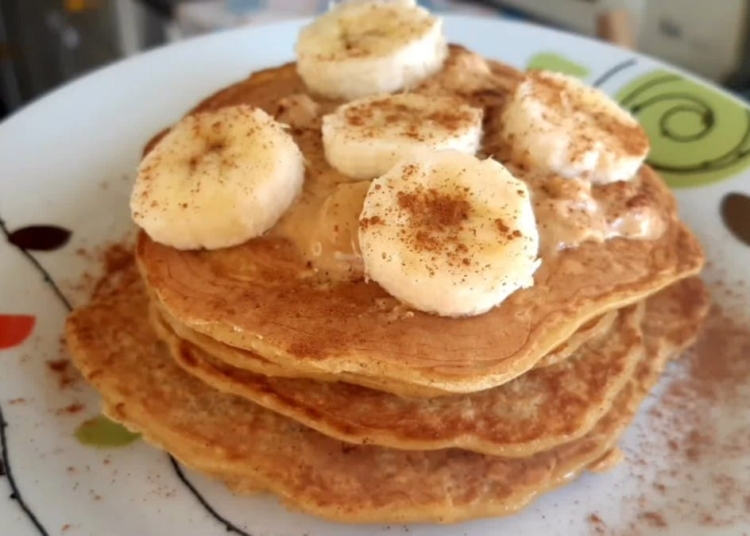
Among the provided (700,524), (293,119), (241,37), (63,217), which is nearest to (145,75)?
(241,37)

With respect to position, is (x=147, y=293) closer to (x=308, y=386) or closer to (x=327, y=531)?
(x=308, y=386)

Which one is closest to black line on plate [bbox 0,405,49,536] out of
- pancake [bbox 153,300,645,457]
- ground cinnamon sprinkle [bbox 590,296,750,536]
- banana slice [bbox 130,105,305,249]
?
pancake [bbox 153,300,645,457]

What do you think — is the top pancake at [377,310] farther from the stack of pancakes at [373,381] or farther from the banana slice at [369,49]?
the banana slice at [369,49]

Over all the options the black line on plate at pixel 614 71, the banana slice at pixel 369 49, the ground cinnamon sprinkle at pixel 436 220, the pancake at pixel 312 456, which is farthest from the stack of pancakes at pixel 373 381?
the black line on plate at pixel 614 71

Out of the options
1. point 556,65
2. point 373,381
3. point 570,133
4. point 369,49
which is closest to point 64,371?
point 373,381

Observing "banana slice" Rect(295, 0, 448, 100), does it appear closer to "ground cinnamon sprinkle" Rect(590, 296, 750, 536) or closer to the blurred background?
"ground cinnamon sprinkle" Rect(590, 296, 750, 536)

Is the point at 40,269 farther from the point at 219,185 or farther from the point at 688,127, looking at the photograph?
the point at 688,127
